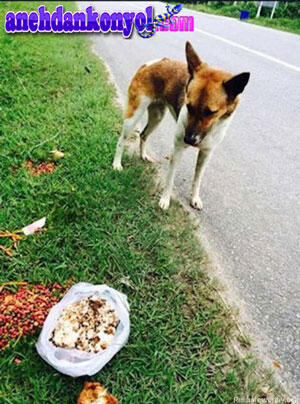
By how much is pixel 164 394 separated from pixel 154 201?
1622mm

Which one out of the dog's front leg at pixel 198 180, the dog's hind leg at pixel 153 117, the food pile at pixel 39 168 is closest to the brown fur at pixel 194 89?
the dog's hind leg at pixel 153 117

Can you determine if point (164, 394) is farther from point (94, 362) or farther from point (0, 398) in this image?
point (0, 398)

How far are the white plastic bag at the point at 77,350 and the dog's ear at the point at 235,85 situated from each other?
59.5 inches

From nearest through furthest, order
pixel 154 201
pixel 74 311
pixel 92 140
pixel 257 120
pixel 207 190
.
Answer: pixel 74 311, pixel 154 201, pixel 207 190, pixel 92 140, pixel 257 120

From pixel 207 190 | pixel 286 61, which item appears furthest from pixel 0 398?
pixel 286 61

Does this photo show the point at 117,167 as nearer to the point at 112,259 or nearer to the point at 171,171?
the point at 171,171

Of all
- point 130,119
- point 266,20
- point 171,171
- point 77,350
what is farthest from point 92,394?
point 266,20

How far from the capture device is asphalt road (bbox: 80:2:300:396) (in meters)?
2.16

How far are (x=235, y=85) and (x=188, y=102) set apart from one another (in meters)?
0.33

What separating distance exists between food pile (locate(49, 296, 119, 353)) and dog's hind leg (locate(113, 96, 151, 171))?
167cm

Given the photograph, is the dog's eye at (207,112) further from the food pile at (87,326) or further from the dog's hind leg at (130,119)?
the food pile at (87,326)

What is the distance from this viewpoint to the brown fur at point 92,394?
63.2 inches

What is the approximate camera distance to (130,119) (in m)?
3.17

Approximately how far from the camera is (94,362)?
5.49ft
